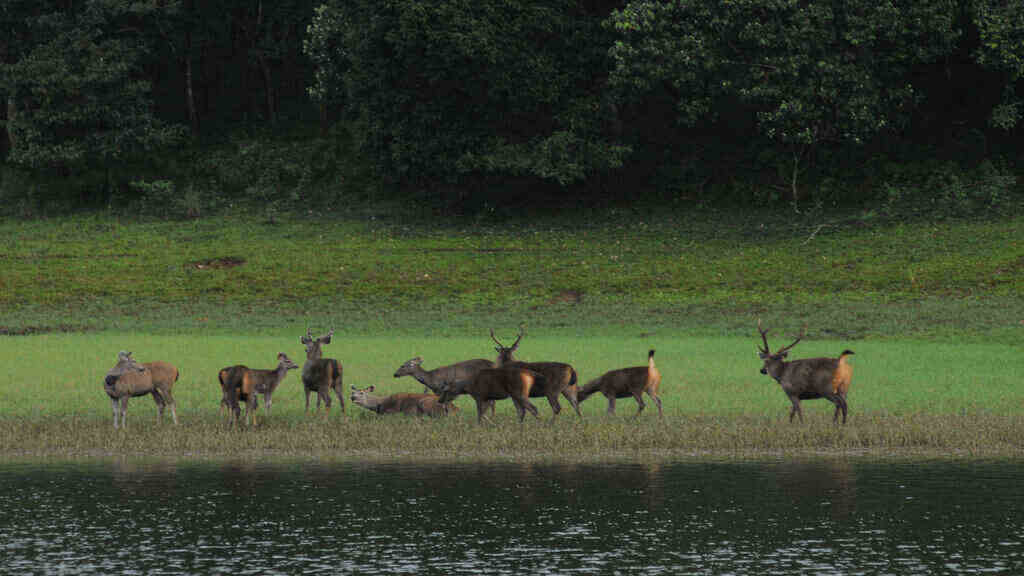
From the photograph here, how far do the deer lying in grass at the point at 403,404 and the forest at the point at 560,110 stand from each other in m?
35.9

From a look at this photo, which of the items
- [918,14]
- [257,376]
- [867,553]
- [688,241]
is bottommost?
[867,553]

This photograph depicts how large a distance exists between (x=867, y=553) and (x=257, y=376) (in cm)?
1285

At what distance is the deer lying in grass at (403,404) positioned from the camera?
2444cm

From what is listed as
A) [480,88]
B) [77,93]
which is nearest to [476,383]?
[480,88]

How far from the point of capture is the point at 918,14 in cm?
5691

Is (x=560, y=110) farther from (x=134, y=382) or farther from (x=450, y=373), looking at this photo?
(x=134, y=382)

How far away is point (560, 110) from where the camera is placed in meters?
63.4

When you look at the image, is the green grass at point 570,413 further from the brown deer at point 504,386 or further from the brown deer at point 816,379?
the brown deer at point 816,379

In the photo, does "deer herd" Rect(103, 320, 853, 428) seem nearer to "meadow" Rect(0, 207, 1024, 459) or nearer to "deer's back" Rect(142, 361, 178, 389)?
"deer's back" Rect(142, 361, 178, 389)

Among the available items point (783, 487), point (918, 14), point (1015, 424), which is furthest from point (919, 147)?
point (783, 487)

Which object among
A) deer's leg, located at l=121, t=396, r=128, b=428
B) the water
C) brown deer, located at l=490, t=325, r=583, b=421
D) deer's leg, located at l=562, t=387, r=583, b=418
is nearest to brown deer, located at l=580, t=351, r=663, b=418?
deer's leg, located at l=562, t=387, r=583, b=418

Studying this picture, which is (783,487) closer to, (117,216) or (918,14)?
(918,14)

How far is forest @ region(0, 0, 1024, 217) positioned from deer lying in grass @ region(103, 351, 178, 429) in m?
37.7

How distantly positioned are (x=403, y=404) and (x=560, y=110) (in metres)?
40.2
